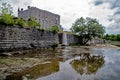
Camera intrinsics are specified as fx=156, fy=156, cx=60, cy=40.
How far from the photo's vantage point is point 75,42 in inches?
1359

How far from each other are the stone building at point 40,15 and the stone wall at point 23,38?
19.8 m

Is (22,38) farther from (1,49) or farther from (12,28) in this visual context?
(1,49)

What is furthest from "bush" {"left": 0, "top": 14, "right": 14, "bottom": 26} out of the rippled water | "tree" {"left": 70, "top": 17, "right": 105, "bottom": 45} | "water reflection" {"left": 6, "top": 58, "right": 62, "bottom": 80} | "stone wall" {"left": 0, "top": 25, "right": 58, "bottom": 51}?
"tree" {"left": 70, "top": 17, "right": 105, "bottom": 45}

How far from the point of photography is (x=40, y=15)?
4006cm

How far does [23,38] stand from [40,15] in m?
25.7

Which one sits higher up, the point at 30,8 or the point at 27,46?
the point at 30,8

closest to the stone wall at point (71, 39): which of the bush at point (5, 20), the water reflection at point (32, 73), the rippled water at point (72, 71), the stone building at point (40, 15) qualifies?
the stone building at point (40, 15)

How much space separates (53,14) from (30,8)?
25.5 ft

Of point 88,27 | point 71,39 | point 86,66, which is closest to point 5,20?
point 86,66

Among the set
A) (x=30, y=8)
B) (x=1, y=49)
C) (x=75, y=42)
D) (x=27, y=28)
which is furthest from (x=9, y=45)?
(x=30, y=8)

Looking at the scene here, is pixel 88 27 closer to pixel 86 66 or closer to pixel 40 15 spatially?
pixel 40 15

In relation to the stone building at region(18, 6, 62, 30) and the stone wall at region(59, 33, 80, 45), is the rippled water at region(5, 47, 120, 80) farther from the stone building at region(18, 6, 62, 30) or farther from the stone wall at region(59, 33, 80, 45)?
the stone building at region(18, 6, 62, 30)

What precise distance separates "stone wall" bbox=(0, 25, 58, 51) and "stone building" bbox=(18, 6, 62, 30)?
1978 centimetres

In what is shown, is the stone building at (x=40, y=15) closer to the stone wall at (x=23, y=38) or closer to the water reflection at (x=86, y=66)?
the stone wall at (x=23, y=38)
